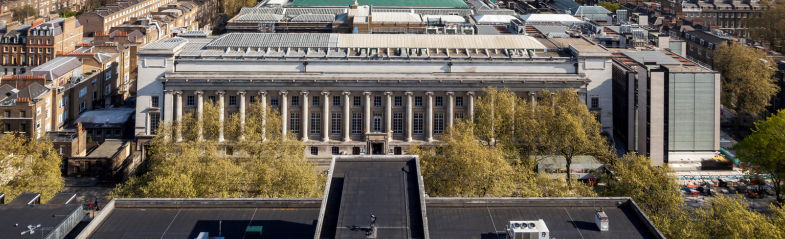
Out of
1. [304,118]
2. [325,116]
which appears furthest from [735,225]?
[304,118]

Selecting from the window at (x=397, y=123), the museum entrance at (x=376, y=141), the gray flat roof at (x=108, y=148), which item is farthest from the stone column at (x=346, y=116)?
the gray flat roof at (x=108, y=148)

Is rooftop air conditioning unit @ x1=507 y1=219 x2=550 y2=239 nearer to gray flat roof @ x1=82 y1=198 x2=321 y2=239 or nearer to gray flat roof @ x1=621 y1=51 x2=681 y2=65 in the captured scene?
gray flat roof @ x1=82 y1=198 x2=321 y2=239

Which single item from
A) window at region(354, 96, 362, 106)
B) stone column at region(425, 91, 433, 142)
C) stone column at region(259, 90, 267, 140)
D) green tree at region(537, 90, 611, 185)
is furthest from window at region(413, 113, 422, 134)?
stone column at region(259, 90, 267, 140)

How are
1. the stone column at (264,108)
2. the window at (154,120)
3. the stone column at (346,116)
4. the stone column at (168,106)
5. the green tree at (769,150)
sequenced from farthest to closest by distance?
1. the window at (154,120)
2. the stone column at (346,116)
3. the stone column at (168,106)
4. the stone column at (264,108)
5. the green tree at (769,150)

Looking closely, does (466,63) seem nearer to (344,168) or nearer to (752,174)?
(752,174)

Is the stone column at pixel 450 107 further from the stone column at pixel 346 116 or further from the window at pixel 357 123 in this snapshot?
the stone column at pixel 346 116

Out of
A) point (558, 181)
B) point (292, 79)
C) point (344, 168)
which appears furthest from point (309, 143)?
point (344, 168)
